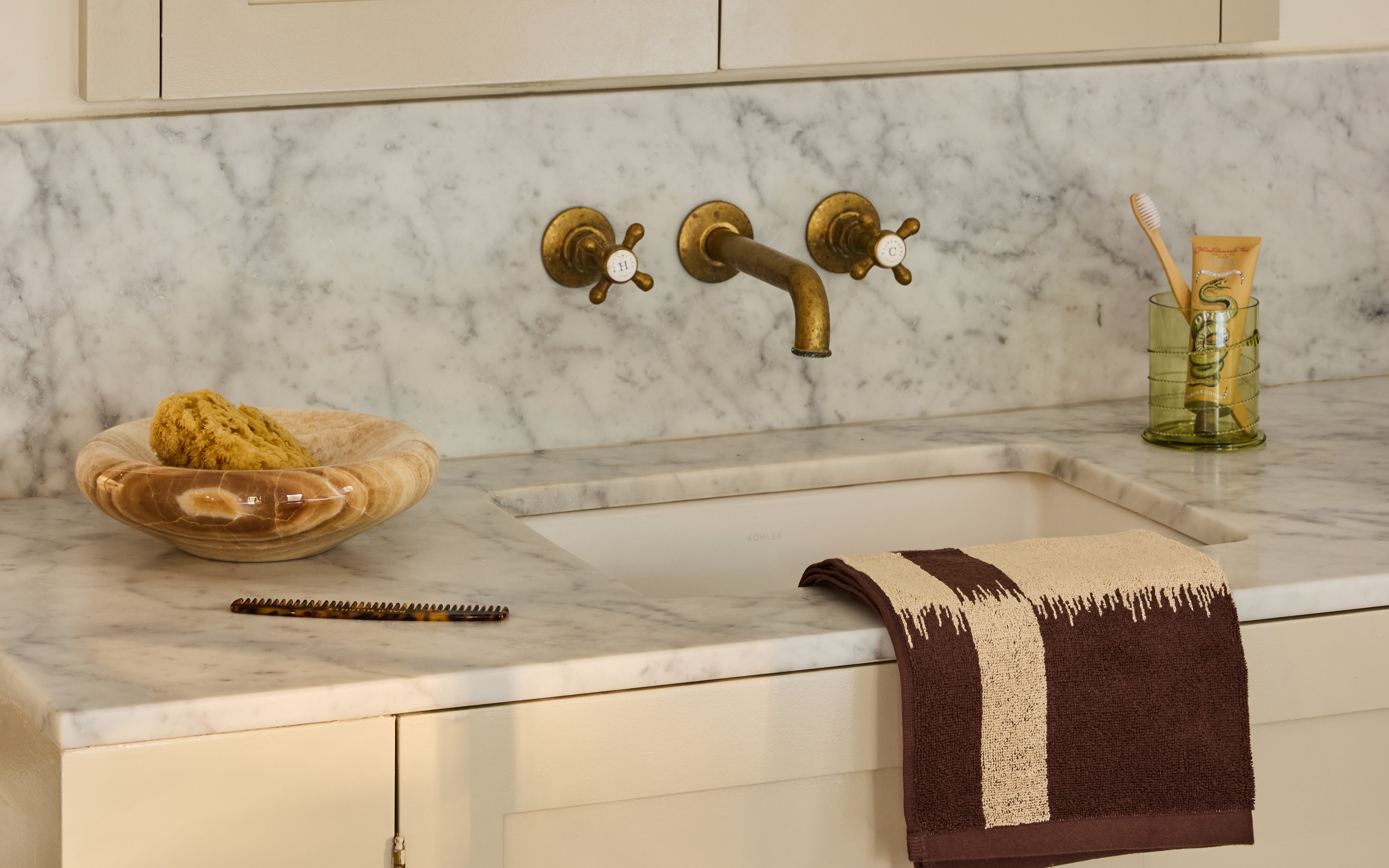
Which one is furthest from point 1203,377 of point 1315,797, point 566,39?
point 566,39

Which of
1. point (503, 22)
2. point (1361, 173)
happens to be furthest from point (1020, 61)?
point (503, 22)

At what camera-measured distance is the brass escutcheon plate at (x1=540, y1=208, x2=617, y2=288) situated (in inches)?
54.2

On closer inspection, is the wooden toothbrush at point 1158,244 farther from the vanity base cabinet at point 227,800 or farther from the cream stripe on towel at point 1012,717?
the vanity base cabinet at point 227,800

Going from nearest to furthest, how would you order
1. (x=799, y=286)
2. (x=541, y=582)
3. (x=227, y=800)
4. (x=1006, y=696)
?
(x=227, y=800)
(x=1006, y=696)
(x=541, y=582)
(x=799, y=286)

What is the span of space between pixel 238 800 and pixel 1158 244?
3.29 feet

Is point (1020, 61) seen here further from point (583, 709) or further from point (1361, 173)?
point (583, 709)

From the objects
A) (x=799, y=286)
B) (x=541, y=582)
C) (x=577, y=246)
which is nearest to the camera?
(x=541, y=582)

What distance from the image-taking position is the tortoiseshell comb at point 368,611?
0.97m

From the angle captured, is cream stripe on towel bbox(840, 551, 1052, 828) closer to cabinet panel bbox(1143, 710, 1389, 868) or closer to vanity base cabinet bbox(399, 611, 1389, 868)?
vanity base cabinet bbox(399, 611, 1389, 868)

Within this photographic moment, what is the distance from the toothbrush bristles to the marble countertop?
0.65 feet

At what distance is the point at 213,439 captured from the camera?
1062mm

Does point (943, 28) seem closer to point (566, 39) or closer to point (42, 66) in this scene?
point (566, 39)

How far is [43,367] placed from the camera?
1.26 meters

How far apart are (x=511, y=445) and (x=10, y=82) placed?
1.70ft
